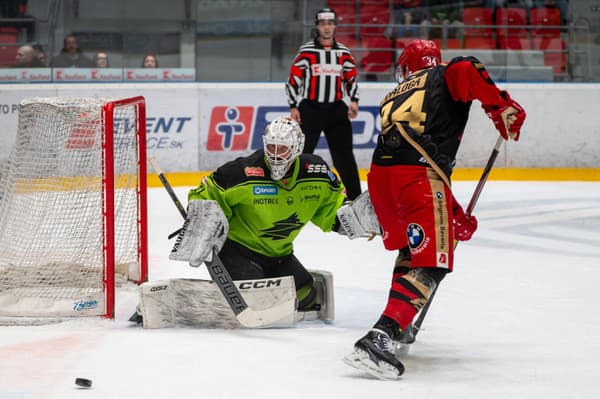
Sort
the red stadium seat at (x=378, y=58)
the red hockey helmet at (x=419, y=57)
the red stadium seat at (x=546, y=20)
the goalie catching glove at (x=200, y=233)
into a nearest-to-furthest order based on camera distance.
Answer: the red hockey helmet at (x=419, y=57) < the goalie catching glove at (x=200, y=233) < the red stadium seat at (x=378, y=58) < the red stadium seat at (x=546, y=20)

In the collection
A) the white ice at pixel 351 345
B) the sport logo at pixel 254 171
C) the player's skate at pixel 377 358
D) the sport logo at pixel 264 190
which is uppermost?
the sport logo at pixel 254 171

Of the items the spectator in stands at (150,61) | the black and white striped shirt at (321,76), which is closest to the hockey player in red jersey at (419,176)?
the black and white striped shirt at (321,76)

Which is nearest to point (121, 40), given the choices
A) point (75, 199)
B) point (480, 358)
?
point (75, 199)

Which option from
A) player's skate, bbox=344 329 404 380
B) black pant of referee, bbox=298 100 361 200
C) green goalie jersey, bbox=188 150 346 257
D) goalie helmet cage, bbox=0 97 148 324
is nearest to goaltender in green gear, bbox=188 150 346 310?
green goalie jersey, bbox=188 150 346 257

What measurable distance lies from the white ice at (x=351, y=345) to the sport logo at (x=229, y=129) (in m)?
3.23

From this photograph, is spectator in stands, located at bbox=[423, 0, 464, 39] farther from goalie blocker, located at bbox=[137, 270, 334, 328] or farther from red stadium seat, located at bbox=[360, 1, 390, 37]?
goalie blocker, located at bbox=[137, 270, 334, 328]

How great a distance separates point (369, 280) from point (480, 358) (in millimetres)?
1527

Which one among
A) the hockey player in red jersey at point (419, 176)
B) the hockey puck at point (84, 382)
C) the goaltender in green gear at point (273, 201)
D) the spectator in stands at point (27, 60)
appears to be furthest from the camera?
the spectator in stands at point (27, 60)

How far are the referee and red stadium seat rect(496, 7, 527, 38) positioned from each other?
2.90 m

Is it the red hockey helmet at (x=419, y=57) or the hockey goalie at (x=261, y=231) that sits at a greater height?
the red hockey helmet at (x=419, y=57)

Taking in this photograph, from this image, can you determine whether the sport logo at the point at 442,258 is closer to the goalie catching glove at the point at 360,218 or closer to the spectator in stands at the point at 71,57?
the goalie catching glove at the point at 360,218

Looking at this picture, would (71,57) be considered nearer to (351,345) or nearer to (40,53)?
(40,53)

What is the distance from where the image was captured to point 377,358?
10.8 feet

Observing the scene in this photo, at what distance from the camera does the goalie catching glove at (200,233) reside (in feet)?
12.8
